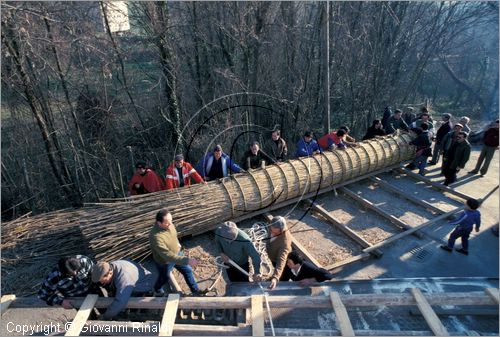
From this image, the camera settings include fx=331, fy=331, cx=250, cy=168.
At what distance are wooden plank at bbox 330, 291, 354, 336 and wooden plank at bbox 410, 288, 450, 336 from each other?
2.51 feet

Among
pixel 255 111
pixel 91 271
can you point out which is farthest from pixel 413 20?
pixel 91 271

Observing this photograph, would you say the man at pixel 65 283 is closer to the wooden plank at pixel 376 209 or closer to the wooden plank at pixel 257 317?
the wooden plank at pixel 257 317

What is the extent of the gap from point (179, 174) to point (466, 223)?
5133mm

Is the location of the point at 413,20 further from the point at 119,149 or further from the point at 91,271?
the point at 91,271

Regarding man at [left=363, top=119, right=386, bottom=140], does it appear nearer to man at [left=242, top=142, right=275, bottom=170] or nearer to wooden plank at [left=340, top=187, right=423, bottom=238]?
wooden plank at [left=340, top=187, right=423, bottom=238]

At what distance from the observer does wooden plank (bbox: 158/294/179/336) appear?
3.12m

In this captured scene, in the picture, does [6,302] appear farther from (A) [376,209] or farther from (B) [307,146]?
(A) [376,209]

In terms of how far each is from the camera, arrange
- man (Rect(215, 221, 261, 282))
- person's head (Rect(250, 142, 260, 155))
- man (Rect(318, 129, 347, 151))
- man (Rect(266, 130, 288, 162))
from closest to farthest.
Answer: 1. man (Rect(215, 221, 261, 282))
2. person's head (Rect(250, 142, 260, 155))
3. man (Rect(266, 130, 288, 162))
4. man (Rect(318, 129, 347, 151))

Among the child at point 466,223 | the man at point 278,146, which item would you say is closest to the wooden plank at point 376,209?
the child at point 466,223

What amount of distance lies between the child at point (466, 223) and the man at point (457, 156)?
235cm

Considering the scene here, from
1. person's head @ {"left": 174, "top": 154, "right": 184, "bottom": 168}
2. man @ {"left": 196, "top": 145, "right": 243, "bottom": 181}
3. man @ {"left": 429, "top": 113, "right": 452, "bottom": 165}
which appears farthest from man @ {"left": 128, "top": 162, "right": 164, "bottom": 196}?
man @ {"left": 429, "top": 113, "right": 452, "bottom": 165}

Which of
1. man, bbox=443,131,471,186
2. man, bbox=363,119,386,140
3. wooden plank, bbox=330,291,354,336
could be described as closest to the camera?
wooden plank, bbox=330,291,354,336

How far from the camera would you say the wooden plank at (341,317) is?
3078 millimetres

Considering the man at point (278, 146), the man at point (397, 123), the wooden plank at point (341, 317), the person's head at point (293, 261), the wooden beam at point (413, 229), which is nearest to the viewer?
the wooden plank at point (341, 317)
